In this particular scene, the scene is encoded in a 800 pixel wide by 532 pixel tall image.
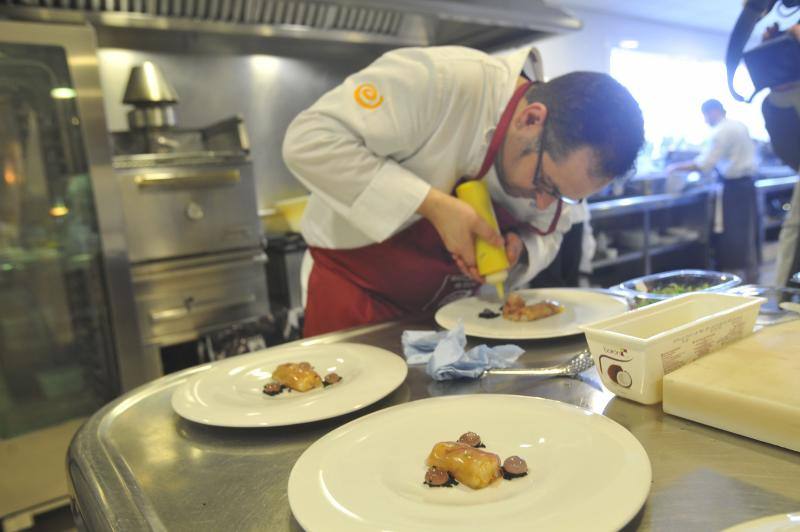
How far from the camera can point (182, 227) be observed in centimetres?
240

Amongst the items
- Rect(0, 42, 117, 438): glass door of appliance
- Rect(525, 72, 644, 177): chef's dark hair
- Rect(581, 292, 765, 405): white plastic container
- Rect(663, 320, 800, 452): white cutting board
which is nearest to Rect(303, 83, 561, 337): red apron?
Rect(525, 72, 644, 177): chef's dark hair

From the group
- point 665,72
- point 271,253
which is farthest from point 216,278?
point 665,72

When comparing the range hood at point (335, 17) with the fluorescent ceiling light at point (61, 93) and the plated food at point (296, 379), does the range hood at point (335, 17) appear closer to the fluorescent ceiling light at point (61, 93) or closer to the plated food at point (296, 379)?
the fluorescent ceiling light at point (61, 93)

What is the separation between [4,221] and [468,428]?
90.8 inches

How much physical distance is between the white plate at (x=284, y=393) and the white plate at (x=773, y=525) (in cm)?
43

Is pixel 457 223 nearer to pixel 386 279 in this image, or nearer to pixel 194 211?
pixel 386 279

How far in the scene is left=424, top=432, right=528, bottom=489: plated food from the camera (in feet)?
1.76

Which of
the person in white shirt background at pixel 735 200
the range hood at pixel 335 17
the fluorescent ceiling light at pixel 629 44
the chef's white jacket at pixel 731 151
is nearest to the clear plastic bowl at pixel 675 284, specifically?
the range hood at pixel 335 17

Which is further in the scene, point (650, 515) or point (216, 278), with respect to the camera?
point (216, 278)

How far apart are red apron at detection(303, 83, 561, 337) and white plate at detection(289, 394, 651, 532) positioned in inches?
27.8

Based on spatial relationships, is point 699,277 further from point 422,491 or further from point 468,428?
point 422,491

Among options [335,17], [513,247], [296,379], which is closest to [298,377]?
[296,379]

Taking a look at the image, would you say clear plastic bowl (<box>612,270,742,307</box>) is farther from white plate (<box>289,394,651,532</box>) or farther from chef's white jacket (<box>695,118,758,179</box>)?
chef's white jacket (<box>695,118,758,179</box>)

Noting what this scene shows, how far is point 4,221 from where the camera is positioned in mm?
2211
